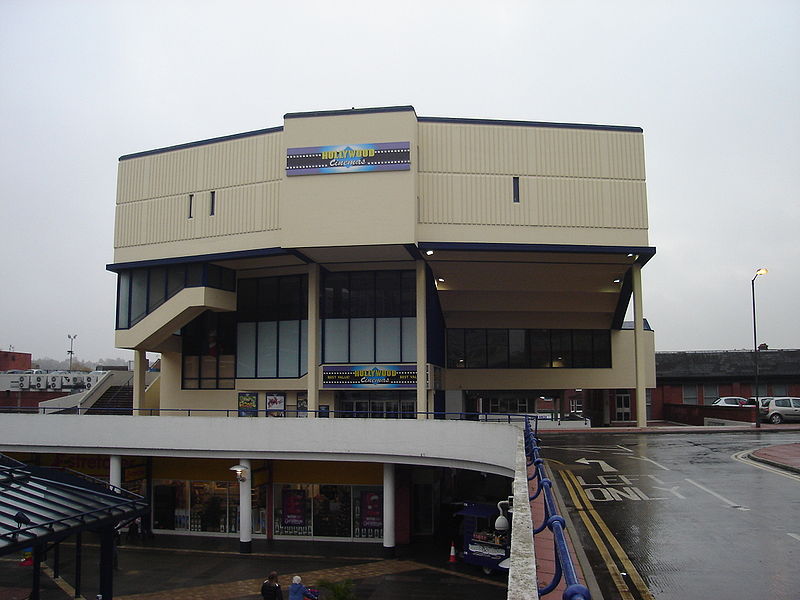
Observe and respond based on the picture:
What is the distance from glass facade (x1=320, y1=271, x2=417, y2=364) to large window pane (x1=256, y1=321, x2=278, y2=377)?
9.81ft

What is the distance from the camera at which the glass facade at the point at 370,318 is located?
32.3 meters

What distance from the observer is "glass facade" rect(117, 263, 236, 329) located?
108 feet

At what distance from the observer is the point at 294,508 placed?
28734 mm

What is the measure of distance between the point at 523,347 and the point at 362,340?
12084 millimetres

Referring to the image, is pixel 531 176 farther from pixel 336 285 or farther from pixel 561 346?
pixel 561 346

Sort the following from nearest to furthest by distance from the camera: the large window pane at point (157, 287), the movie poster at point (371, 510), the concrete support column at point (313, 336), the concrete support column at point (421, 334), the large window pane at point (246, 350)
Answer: the movie poster at point (371, 510) < the concrete support column at point (421, 334) < the concrete support column at point (313, 336) < the large window pane at point (157, 287) < the large window pane at point (246, 350)

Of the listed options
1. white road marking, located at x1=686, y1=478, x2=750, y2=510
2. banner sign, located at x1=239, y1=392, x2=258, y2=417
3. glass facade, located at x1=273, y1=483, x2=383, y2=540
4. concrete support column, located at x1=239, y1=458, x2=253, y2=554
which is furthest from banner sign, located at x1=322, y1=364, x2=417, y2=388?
white road marking, located at x1=686, y1=478, x2=750, y2=510

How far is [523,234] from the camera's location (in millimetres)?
29484

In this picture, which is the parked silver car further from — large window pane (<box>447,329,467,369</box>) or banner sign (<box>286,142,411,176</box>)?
banner sign (<box>286,142,411,176</box>)

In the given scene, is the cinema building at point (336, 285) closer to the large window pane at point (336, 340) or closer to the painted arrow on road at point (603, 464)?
the large window pane at point (336, 340)

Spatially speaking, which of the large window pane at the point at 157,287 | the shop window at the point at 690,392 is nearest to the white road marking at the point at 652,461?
the large window pane at the point at 157,287

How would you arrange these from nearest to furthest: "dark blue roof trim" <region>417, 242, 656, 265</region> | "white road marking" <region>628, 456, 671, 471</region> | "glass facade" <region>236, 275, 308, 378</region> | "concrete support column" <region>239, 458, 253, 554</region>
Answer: "white road marking" <region>628, 456, 671, 471</region>, "concrete support column" <region>239, 458, 253, 554</region>, "dark blue roof trim" <region>417, 242, 656, 265</region>, "glass facade" <region>236, 275, 308, 378</region>

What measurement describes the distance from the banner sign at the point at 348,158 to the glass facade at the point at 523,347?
14623 mm

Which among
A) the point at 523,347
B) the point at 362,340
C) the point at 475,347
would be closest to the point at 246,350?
the point at 362,340
